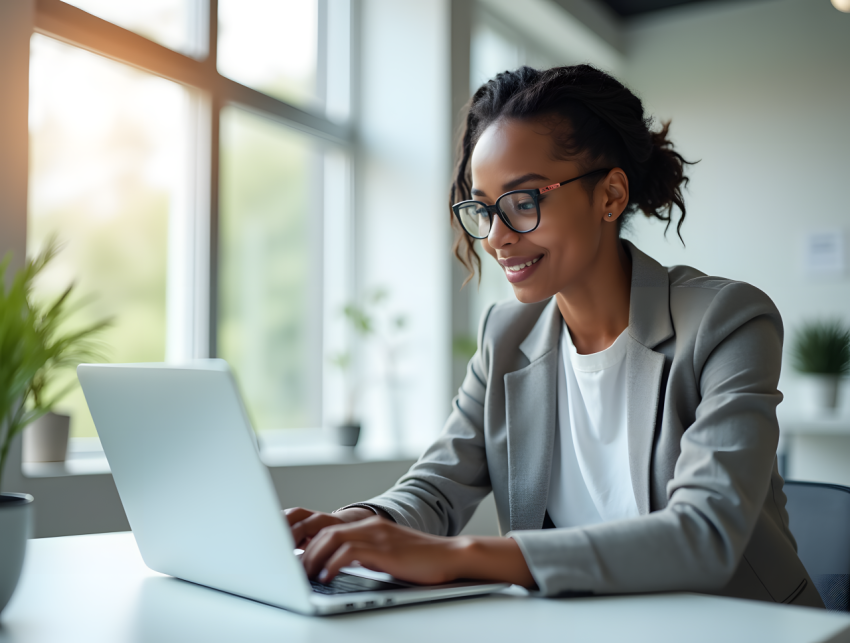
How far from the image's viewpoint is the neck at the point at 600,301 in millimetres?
1454

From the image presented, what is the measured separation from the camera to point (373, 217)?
3922 mm

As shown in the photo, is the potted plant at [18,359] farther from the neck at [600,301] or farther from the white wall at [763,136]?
the white wall at [763,136]

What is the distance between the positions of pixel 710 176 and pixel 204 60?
3213 millimetres

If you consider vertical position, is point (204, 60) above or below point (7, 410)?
above

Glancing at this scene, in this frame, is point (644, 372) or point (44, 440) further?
point (44, 440)

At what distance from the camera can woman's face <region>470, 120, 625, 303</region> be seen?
1.35 metres

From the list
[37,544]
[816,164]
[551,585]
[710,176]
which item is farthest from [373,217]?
[551,585]

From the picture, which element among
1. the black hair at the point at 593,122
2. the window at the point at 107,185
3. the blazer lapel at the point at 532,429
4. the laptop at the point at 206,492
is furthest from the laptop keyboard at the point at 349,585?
the window at the point at 107,185

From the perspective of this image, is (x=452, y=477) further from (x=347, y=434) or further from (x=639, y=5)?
(x=639, y=5)

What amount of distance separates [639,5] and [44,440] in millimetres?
4462

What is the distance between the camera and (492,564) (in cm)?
86

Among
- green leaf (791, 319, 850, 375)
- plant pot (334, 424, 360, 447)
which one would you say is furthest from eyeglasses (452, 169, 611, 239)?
green leaf (791, 319, 850, 375)

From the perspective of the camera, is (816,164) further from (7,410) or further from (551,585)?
(7,410)

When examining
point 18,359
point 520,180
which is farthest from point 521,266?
point 18,359
